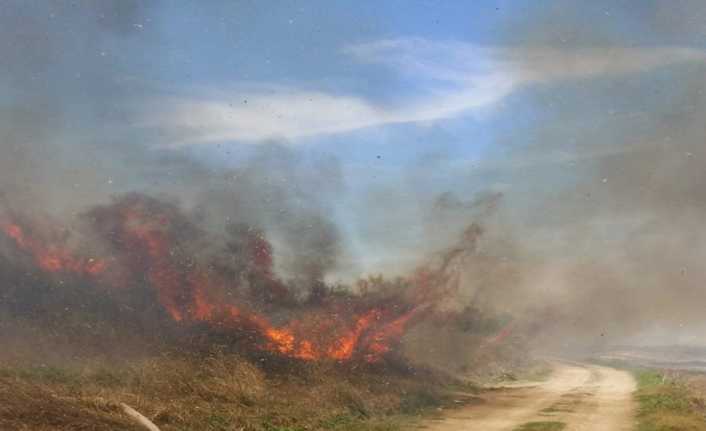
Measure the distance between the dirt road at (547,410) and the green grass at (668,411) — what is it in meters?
0.71

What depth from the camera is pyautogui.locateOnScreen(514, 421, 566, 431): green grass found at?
2564cm

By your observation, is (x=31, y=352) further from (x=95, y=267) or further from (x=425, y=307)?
(x=425, y=307)

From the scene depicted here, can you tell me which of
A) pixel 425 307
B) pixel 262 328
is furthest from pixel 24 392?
pixel 425 307

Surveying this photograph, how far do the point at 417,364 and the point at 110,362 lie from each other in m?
21.2

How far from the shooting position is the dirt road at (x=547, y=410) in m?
27.2

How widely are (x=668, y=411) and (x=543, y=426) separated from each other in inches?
314

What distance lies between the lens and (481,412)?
33.0 metres

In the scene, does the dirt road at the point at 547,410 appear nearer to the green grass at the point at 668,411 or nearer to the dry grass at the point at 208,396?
the green grass at the point at 668,411

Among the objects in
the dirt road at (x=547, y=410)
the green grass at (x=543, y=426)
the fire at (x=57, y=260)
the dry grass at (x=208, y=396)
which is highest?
the fire at (x=57, y=260)

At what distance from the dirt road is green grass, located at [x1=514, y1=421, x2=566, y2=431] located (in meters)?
0.36

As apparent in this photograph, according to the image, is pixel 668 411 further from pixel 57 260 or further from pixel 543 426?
pixel 57 260

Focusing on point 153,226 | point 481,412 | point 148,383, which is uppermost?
point 153,226

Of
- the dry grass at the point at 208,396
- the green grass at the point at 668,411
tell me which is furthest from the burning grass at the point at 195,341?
the green grass at the point at 668,411

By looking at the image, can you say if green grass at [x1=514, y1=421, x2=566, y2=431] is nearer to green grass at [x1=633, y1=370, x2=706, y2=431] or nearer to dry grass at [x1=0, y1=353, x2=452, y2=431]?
green grass at [x1=633, y1=370, x2=706, y2=431]
